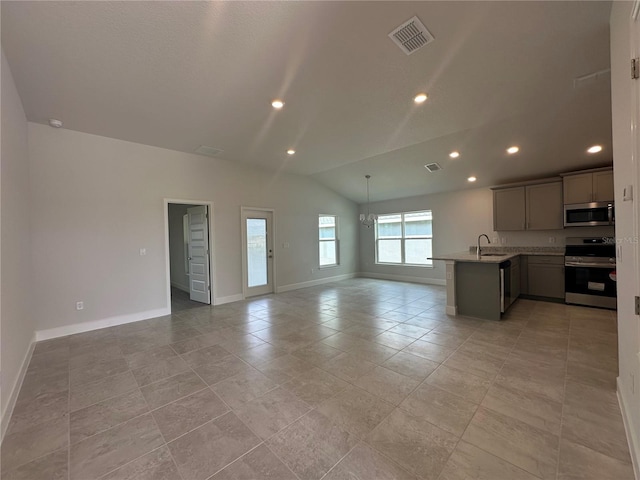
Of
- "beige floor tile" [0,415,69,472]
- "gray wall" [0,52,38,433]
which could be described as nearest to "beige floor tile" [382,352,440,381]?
"beige floor tile" [0,415,69,472]

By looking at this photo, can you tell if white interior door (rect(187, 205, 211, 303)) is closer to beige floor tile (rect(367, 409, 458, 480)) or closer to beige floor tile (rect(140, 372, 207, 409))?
beige floor tile (rect(140, 372, 207, 409))

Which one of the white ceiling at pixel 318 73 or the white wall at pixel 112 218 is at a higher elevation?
the white ceiling at pixel 318 73

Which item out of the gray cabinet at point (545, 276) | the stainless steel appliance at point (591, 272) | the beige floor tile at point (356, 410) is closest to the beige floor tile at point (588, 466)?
the beige floor tile at point (356, 410)

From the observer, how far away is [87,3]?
6.36 ft

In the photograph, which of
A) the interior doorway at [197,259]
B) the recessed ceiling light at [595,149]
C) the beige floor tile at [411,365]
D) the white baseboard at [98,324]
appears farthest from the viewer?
the interior doorway at [197,259]

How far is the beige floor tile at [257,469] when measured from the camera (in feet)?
4.85

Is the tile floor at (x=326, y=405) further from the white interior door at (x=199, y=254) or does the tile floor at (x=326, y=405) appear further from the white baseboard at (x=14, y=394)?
the white interior door at (x=199, y=254)

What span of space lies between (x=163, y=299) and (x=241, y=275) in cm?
160

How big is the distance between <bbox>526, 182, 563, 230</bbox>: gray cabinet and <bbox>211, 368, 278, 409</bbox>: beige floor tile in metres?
5.90

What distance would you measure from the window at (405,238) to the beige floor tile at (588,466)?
18.7 feet

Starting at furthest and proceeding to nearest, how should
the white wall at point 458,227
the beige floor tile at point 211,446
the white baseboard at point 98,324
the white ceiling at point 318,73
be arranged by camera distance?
the white wall at point 458,227 < the white baseboard at point 98,324 < the white ceiling at point 318,73 < the beige floor tile at point 211,446

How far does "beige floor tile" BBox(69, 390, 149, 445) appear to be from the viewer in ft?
6.17

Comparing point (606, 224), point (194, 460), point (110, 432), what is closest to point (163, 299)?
point (110, 432)

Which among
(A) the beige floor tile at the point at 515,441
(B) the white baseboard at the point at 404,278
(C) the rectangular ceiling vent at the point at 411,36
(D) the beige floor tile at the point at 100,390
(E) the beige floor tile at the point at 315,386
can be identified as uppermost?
(C) the rectangular ceiling vent at the point at 411,36
